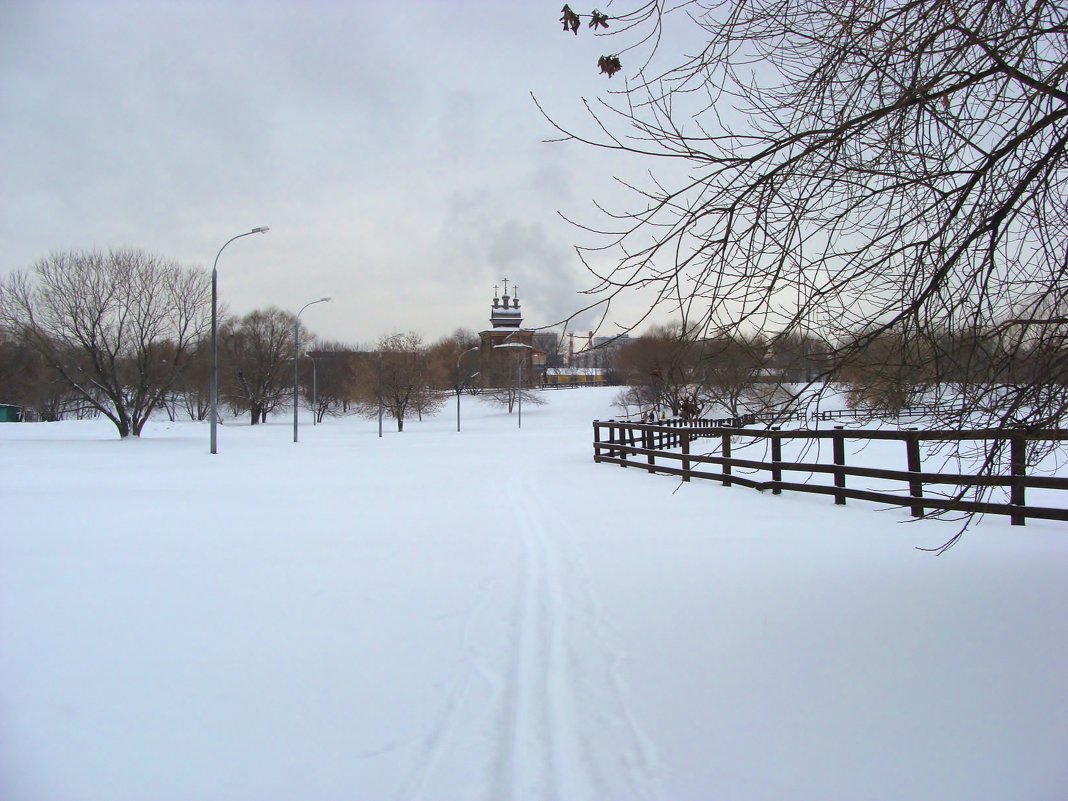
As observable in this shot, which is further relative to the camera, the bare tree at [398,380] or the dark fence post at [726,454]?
the bare tree at [398,380]

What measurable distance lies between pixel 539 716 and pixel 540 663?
734 millimetres

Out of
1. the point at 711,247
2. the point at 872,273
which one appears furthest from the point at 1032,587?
the point at 711,247

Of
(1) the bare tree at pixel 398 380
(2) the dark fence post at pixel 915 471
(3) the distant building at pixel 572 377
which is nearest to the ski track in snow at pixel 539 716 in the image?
(2) the dark fence post at pixel 915 471

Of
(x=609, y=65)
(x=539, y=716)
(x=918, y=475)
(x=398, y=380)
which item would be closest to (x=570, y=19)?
(x=609, y=65)

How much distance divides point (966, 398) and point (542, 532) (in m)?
5.64

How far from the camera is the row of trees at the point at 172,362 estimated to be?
33.0 m

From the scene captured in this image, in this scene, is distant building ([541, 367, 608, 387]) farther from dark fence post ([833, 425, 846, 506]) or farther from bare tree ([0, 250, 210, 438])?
dark fence post ([833, 425, 846, 506])

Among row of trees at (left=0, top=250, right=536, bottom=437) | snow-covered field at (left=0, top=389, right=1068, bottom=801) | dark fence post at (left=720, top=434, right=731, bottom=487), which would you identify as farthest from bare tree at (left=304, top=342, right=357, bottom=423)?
snow-covered field at (left=0, top=389, right=1068, bottom=801)

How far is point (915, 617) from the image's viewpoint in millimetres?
4785

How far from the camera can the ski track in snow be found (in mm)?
2961

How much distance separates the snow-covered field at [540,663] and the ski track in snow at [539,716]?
0.02 m

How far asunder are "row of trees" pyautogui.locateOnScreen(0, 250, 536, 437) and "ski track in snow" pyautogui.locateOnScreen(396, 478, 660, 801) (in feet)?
110

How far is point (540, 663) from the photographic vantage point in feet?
14.2

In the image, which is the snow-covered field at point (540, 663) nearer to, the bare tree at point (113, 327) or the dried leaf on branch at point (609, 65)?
the dried leaf on branch at point (609, 65)
